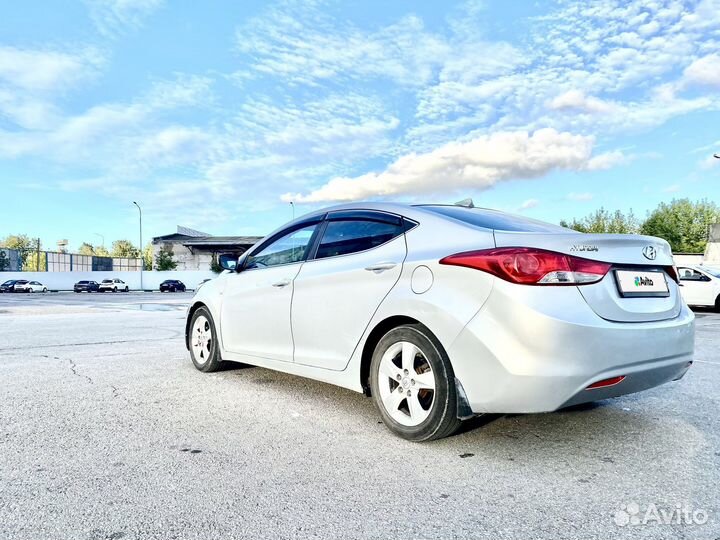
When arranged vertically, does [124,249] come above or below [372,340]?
above

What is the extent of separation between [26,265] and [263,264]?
101m

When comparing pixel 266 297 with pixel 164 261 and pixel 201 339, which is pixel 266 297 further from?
pixel 164 261

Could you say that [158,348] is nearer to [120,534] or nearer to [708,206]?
[120,534]

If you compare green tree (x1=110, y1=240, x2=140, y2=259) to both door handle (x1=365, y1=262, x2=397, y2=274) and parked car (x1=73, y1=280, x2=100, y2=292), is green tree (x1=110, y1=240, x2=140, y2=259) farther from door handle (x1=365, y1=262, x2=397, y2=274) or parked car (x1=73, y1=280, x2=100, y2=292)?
door handle (x1=365, y1=262, x2=397, y2=274)

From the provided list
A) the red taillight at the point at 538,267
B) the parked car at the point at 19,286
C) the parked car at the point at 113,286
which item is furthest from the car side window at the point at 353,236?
the parked car at the point at 113,286

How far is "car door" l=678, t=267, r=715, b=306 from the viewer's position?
15641 millimetres

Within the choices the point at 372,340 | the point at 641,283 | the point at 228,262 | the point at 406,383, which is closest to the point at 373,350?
the point at 372,340

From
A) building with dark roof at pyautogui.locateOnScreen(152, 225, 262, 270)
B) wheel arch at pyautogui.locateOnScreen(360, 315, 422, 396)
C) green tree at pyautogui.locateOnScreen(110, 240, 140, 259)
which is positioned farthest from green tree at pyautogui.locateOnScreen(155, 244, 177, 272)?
wheel arch at pyautogui.locateOnScreen(360, 315, 422, 396)

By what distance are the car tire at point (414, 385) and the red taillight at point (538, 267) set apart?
0.56 meters

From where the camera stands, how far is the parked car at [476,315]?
2.83 meters

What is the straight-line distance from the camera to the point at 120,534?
2129mm

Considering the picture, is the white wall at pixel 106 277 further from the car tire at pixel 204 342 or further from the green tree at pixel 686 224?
the car tire at pixel 204 342

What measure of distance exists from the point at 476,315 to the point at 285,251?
221 cm

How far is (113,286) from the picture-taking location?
56.8 metres
